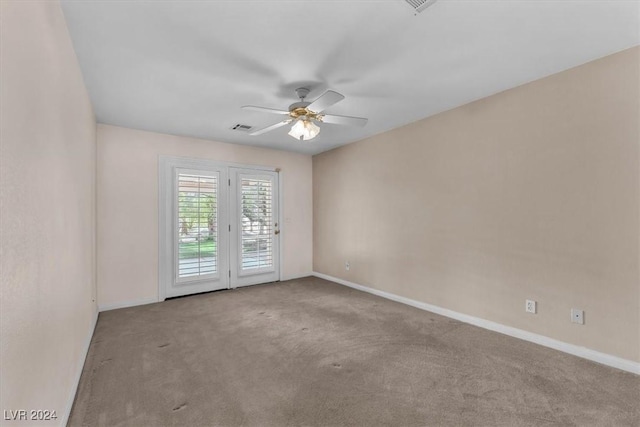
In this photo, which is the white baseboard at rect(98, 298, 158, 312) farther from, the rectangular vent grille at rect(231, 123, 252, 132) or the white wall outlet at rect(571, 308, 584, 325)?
the white wall outlet at rect(571, 308, 584, 325)

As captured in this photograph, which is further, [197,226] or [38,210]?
[197,226]

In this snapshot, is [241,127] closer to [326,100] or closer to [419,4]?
[326,100]

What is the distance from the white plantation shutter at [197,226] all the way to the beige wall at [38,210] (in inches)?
Result: 90.7

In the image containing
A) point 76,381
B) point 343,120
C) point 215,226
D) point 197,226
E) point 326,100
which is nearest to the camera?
point 76,381

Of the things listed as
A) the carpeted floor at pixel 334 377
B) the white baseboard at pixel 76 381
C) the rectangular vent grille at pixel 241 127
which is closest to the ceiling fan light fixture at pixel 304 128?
the rectangular vent grille at pixel 241 127

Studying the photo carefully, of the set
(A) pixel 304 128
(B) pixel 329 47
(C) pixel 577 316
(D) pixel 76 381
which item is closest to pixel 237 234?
(A) pixel 304 128

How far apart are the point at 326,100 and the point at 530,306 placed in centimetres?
272

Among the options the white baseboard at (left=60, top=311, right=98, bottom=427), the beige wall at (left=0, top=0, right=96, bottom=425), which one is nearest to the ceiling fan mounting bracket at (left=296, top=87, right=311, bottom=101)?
the beige wall at (left=0, top=0, right=96, bottom=425)

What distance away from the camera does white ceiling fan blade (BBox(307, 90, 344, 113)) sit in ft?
7.73

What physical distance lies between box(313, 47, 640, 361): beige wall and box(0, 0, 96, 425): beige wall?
11.7 feet

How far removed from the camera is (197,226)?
4.58 m

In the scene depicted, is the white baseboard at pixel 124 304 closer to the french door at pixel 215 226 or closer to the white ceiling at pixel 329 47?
the french door at pixel 215 226

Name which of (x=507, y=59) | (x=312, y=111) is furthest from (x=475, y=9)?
(x=312, y=111)

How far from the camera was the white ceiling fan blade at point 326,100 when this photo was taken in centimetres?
236
